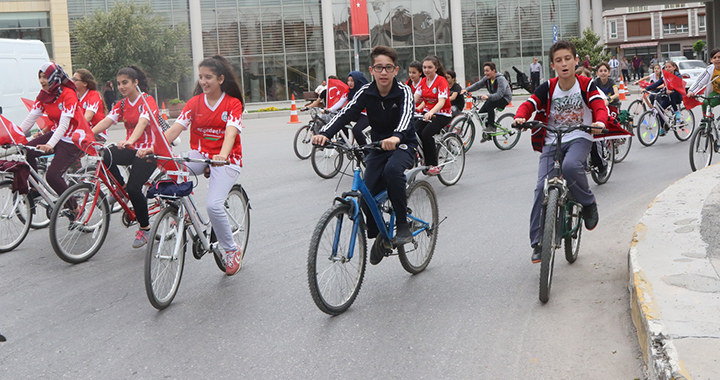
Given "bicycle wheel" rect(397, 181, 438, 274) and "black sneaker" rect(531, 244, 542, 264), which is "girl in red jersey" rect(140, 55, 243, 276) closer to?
"bicycle wheel" rect(397, 181, 438, 274)

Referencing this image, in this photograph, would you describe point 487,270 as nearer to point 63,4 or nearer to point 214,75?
point 214,75

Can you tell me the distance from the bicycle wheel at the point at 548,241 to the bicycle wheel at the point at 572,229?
0.45 m

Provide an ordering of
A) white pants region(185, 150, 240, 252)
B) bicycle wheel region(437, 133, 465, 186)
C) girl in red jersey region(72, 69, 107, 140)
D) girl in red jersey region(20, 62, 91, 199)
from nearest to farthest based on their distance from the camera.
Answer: white pants region(185, 150, 240, 252)
girl in red jersey region(20, 62, 91, 199)
girl in red jersey region(72, 69, 107, 140)
bicycle wheel region(437, 133, 465, 186)

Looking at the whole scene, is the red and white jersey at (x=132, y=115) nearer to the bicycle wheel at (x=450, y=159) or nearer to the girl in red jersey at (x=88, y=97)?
the girl in red jersey at (x=88, y=97)

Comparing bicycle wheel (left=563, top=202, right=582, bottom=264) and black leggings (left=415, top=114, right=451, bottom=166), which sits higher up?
black leggings (left=415, top=114, right=451, bottom=166)

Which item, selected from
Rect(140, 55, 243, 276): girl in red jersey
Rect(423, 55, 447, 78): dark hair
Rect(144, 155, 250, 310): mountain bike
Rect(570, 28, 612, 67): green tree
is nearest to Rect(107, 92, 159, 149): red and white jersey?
Rect(140, 55, 243, 276): girl in red jersey

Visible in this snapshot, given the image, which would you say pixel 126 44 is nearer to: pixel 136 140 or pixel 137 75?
pixel 137 75

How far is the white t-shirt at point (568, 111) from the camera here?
6242 millimetres

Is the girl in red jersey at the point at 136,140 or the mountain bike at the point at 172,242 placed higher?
the girl in red jersey at the point at 136,140

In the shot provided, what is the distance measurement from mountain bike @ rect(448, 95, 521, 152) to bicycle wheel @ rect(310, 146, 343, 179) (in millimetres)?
2462

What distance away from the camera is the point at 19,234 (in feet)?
26.8

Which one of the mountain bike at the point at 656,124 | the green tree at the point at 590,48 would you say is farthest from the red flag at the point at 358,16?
the mountain bike at the point at 656,124

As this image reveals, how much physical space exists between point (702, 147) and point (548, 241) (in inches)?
273

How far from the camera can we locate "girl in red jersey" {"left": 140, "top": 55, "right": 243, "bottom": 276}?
20.4ft
